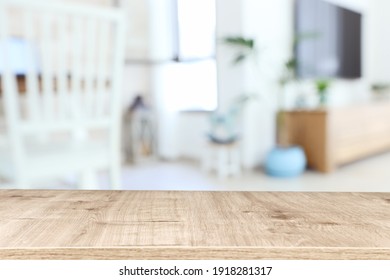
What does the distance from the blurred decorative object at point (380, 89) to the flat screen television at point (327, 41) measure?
24 cm

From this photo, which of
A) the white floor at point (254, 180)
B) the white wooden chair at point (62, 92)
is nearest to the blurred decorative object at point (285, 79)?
the white floor at point (254, 180)

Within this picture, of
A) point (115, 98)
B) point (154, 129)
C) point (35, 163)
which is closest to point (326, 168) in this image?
point (154, 129)

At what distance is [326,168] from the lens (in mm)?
2744

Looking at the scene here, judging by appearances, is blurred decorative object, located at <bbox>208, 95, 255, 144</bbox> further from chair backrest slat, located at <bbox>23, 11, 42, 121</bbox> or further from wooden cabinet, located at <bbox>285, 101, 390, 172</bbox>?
chair backrest slat, located at <bbox>23, 11, 42, 121</bbox>

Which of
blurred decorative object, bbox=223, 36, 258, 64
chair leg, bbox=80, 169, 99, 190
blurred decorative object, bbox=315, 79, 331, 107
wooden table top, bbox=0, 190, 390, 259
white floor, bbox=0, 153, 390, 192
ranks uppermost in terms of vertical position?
blurred decorative object, bbox=223, 36, 258, 64

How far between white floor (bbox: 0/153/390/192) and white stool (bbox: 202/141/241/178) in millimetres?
69

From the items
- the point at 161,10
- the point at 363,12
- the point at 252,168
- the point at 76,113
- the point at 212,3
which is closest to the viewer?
the point at 76,113

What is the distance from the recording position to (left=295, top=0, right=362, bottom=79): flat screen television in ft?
10.3

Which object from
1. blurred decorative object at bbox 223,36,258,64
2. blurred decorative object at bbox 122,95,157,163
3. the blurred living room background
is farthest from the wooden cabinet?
blurred decorative object at bbox 122,95,157,163

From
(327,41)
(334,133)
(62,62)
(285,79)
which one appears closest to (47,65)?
(62,62)

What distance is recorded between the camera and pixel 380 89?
410 cm

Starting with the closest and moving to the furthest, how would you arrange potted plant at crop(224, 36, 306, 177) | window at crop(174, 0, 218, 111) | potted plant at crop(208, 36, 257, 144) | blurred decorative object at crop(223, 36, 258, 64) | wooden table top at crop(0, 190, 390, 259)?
wooden table top at crop(0, 190, 390, 259) < blurred decorative object at crop(223, 36, 258, 64) < potted plant at crop(224, 36, 306, 177) < potted plant at crop(208, 36, 257, 144) < window at crop(174, 0, 218, 111)

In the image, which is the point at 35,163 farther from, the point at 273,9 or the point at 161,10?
the point at 161,10
